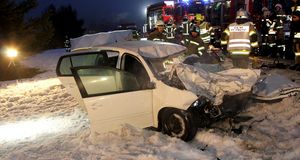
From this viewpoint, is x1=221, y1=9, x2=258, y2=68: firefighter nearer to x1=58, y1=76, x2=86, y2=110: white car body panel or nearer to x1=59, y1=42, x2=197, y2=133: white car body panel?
x1=59, y1=42, x2=197, y2=133: white car body panel

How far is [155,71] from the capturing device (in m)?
6.27

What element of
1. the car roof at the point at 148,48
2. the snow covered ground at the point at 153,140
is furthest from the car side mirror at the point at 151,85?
the snow covered ground at the point at 153,140

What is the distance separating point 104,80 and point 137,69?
61 centimetres

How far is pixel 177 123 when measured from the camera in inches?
237

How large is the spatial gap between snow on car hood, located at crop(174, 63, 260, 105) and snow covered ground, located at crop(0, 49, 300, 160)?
1.84ft

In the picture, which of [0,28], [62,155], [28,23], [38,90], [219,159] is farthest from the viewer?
[28,23]

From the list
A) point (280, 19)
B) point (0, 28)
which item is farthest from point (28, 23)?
point (280, 19)

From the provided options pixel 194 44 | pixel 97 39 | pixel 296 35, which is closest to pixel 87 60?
pixel 97 39

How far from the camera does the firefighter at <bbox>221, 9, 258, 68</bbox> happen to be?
923 centimetres

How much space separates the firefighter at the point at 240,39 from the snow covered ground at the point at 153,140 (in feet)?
7.65

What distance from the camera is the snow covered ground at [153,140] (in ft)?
17.9

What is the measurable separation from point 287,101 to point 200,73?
1990 millimetres

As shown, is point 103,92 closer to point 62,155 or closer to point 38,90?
point 62,155

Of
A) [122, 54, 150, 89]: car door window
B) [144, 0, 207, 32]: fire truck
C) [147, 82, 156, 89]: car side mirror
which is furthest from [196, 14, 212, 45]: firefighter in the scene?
[147, 82, 156, 89]: car side mirror
